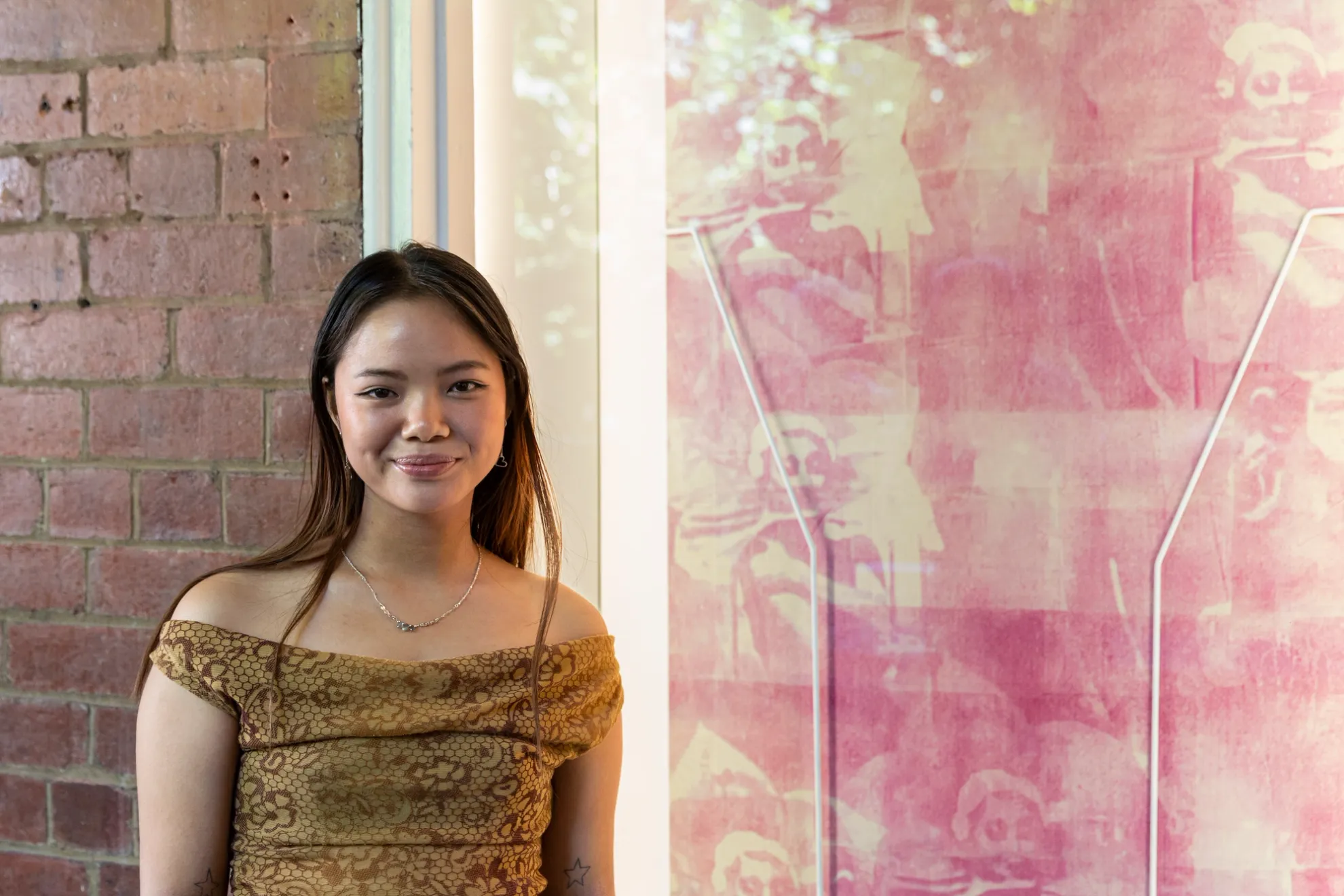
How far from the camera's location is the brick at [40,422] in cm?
183

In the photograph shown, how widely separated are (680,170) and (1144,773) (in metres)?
1.01

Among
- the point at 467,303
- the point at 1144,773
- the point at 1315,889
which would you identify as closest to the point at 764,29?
the point at 467,303

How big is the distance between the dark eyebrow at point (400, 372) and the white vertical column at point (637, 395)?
394mm

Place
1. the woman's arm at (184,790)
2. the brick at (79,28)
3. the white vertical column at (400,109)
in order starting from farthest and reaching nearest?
the brick at (79,28) → the white vertical column at (400,109) → the woman's arm at (184,790)

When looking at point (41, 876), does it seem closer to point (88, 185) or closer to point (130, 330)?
point (130, 330)

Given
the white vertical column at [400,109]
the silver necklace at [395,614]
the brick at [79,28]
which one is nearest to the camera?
the silver necklace at [395,614]

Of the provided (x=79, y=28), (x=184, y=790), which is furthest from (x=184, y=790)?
(x=79, y=28)

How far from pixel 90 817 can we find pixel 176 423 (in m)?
0.63

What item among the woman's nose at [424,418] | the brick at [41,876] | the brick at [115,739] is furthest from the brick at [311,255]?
the brick at [41,876]

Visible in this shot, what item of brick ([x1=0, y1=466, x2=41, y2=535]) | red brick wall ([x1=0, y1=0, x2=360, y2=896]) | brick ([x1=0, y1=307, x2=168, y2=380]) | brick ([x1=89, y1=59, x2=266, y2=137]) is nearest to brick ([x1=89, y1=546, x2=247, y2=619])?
red brick wall ([x1=0, y1=0, x2=360, y2=896])

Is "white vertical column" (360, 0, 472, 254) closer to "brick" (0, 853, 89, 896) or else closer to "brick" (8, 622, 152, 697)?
"brick" (8, 622, 152, 697)

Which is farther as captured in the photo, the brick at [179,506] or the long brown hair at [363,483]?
the brick at [179,506]

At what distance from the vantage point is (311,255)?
1719mm

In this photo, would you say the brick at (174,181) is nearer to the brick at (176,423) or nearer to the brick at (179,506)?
the brick at (176,423)
